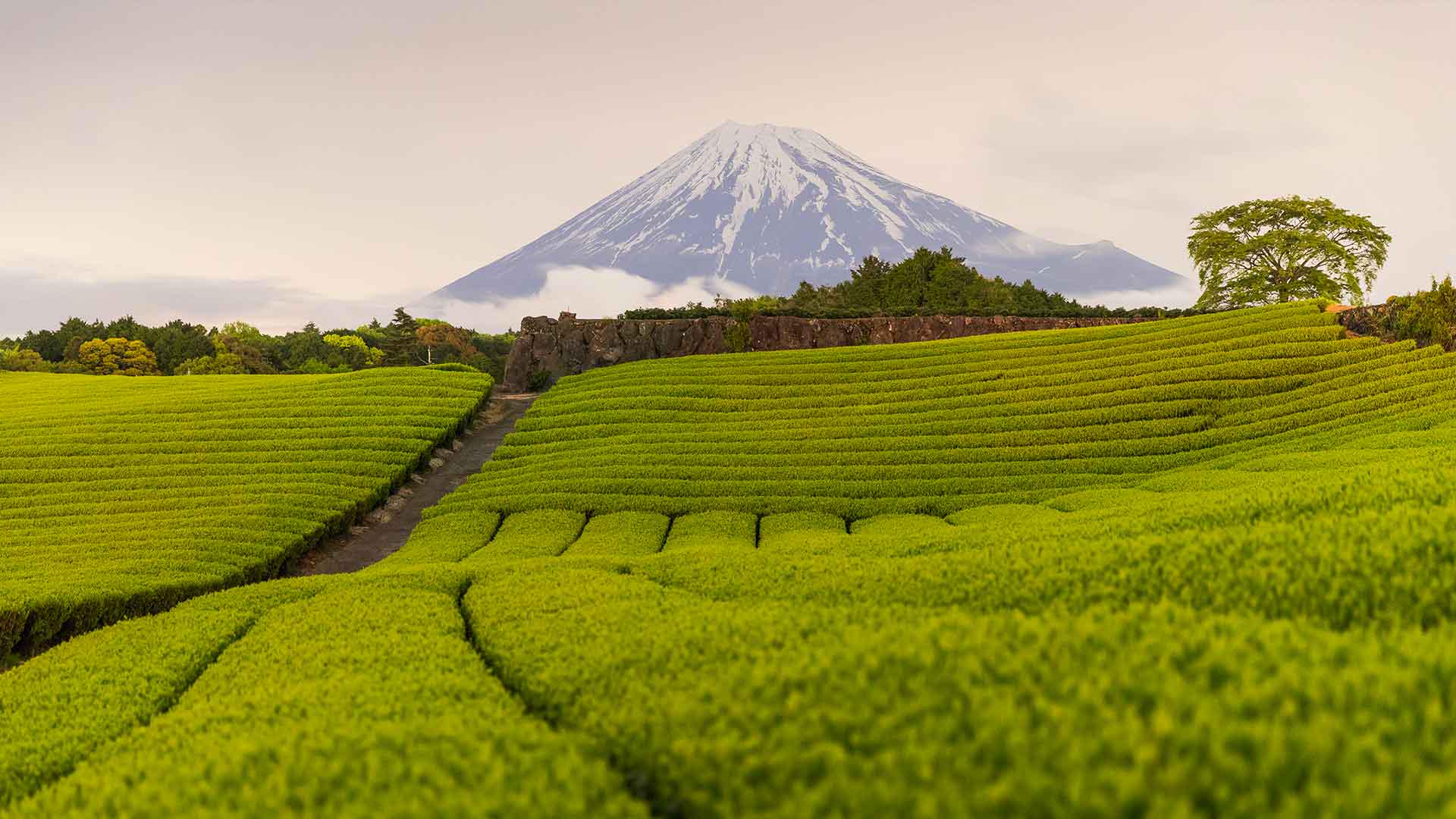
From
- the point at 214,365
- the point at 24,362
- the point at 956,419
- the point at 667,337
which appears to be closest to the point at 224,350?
the point at 214,365

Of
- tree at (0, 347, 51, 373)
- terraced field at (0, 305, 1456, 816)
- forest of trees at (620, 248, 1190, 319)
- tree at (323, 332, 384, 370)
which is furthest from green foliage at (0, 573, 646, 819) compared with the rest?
tree at (323, 332, 384, 370)

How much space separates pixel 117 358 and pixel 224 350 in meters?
7.32

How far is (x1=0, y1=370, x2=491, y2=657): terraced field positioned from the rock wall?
9.57 metres

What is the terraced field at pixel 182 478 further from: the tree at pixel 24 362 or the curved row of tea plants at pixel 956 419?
the tree at pixel 24 362

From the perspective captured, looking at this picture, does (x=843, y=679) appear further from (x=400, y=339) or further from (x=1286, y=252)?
(x=400, y=339)

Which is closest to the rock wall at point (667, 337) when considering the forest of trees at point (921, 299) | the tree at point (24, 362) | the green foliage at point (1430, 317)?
the forest of trees at point (921, 299)

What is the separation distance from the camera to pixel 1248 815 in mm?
2225

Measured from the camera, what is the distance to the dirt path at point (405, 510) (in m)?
16.4

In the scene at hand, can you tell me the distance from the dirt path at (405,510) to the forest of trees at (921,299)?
1777cm

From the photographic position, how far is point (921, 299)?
6066 centimetres

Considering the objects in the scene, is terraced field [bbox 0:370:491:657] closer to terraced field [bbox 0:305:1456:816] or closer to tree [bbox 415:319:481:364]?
terraced field [bbox 0:305:1456:816]

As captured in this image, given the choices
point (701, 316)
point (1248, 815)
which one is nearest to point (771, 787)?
point (1248, 815)

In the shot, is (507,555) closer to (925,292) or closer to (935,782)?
(935,782)

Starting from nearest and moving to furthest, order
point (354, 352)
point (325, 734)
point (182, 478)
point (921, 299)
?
1. point (325, 734)
2. point (182, 478)
3. point (921, 299)
4. point (354, 352)
